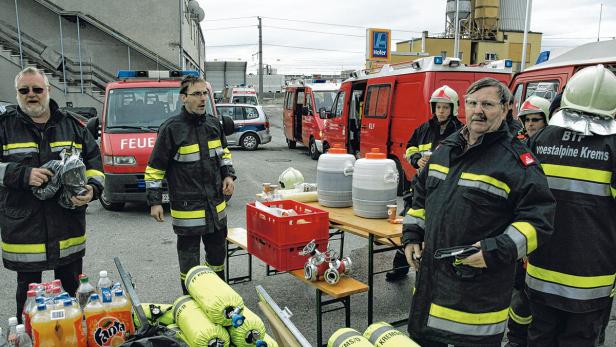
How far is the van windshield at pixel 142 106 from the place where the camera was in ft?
26.9

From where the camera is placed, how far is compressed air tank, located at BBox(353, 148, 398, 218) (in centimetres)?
393

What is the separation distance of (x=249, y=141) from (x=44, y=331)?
1528 centimetres

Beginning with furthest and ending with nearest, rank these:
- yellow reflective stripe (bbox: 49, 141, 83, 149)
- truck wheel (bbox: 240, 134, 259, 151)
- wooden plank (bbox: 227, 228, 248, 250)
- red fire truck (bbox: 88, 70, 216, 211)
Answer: truck wheel (bbox: 240, 134, 259, 151) → red fire truck (bbox: 88, 70, 216, 211) → wooden plank (bbox: 227, 228, 248, 250) → yellow reflective stripe (bbox: 49, 141, 83, 149)

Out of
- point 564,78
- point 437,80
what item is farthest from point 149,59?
point 564,78

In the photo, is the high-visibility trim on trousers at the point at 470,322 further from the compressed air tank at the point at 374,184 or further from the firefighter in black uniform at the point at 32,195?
the firefighter in black uniform at the point at 32,195

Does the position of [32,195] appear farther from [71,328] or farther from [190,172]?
[71,328]

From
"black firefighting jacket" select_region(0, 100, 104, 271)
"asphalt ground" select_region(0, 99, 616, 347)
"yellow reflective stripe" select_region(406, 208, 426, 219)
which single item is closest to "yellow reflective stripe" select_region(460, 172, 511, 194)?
"yellow reflective stripe" select_region(406, 208, 426, 219)

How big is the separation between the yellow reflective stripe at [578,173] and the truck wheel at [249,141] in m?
14.8

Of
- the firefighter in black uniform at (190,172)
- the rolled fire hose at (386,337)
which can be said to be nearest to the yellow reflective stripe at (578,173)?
the rolled fire hose at (386,337)

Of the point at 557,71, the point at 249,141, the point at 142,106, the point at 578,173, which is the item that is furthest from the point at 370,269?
the point at 249,141

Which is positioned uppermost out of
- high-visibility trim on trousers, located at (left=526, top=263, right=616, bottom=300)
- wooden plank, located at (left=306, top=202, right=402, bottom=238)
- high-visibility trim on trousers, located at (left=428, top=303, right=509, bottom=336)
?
wooden plank, located at (left=306, top=202, right=402, bottom=238)

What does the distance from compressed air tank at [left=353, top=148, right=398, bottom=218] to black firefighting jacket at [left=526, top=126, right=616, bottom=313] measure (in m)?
1.39

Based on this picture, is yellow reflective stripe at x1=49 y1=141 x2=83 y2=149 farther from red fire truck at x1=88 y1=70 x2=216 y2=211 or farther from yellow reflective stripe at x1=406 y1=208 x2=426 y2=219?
red fire truck at x1=88 y1=70 x2=216 y2=211

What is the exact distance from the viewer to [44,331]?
6.86 feet
